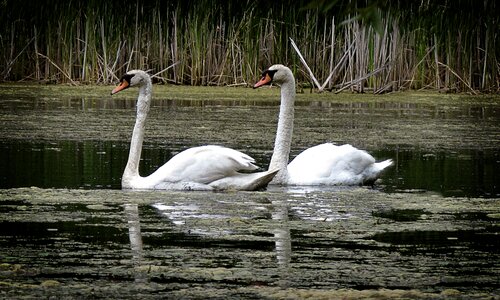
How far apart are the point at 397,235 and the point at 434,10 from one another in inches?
385

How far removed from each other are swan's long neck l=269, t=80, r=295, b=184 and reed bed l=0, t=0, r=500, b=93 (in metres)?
6.82

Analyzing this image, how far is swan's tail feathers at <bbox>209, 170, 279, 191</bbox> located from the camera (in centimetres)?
721

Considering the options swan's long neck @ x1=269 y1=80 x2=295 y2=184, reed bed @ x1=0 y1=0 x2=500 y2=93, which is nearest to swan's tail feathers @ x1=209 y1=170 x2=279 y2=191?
swan's long neck @ x1=269 y1=80 x2=295 y2=184

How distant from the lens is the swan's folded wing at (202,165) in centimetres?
709

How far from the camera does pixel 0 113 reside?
39.7 feet

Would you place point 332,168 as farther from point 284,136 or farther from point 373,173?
point 284,136

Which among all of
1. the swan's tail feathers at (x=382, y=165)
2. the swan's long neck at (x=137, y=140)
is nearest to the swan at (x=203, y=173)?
the swan's long neck at (x=137, y=140)

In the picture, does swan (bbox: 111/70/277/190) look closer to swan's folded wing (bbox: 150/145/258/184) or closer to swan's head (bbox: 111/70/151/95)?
swan's folded wing (bbox: 150/145/258/184)

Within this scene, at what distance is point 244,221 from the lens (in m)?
5.79

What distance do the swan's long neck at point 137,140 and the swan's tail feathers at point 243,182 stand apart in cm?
51

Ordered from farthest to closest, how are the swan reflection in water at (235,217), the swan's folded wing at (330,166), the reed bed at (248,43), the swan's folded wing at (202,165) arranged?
the reed bed at (248,43) < the swan's folded wing at (330,166) < the swan's folded wing at (202,165) < the swan reflection in water at (235,217)

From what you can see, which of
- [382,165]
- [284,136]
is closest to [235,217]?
[284,136]

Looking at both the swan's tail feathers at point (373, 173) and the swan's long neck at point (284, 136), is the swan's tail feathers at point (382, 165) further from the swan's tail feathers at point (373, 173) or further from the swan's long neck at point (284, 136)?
the swan's long neck at point (284, 136)

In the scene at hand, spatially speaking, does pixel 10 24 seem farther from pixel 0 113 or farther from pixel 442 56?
pixel 442 56
